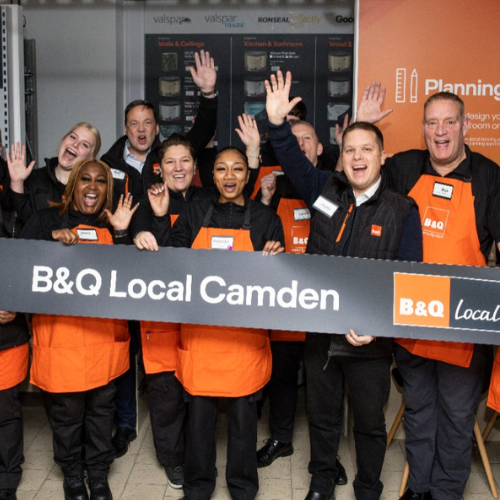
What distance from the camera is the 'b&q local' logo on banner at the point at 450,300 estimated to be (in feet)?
8.63

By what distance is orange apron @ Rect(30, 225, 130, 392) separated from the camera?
2.83 metres

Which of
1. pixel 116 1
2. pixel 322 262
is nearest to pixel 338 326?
pixel 322 262

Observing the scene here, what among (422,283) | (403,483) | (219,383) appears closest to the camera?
(422,283)

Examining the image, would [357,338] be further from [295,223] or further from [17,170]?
[17,170]

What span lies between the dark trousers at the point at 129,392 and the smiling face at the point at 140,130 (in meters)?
0.96

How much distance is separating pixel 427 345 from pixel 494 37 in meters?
1.93

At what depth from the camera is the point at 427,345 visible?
2.84 metres

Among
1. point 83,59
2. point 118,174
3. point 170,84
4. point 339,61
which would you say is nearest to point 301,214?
point 118,174

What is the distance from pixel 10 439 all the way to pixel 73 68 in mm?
3135

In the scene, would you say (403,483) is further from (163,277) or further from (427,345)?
(163,277)

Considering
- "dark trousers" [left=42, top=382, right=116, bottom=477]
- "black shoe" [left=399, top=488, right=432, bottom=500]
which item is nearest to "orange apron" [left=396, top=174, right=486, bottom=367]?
"black shoe" [left=399, top=488, right=432, bottom=500]

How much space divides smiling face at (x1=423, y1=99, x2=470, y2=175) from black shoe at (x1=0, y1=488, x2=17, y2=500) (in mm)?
2346

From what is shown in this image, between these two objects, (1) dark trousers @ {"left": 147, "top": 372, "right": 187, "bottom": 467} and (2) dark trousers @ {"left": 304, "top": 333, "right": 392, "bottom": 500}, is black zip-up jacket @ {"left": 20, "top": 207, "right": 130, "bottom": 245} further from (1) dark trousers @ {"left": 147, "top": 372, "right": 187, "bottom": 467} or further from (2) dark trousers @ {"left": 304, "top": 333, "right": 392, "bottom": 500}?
(2) dark trousers @ {"left": 304, "top": 333, "right": 392, "bottom": 500}

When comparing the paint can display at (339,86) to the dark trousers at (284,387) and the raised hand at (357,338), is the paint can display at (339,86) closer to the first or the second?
the dark trousers at (284,387)
